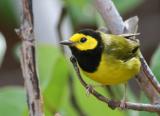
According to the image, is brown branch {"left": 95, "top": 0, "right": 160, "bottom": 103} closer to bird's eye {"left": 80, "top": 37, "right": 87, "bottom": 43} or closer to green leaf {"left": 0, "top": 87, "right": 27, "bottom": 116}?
bird's eye {"left": 80, "top": 37, "right": 87, "bottom": 43}

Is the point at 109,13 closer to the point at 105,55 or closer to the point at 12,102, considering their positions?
the point at 105,55

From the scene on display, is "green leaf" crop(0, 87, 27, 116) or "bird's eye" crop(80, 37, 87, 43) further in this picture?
"green leaf" crop(0, 87, 27, 116)

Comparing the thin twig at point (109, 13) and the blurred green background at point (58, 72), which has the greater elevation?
the thin twig at point (109, 13)

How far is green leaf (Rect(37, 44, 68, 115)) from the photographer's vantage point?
1715 millimetres

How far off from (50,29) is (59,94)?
1.97 ft

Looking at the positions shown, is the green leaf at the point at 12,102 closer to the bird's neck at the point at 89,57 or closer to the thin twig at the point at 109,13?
the bird's neck at the point at 89,57

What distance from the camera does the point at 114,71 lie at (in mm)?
1623

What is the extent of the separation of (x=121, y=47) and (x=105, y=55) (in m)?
0.07

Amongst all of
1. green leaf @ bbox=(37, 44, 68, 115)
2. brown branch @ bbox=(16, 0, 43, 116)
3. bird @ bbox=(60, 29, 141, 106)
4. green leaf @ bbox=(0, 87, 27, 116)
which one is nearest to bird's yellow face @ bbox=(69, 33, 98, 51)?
bird @ bbox=(60, 29, 141, 106)

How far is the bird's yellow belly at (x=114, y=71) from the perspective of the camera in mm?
1587

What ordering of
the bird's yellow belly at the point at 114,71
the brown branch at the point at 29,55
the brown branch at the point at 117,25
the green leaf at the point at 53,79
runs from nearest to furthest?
the brown branch at the point at 29,55 < the brown branch at the point at 117,25 < the bird's yellow belly at the point at 114,71 < the green leaf at the point at 53,79

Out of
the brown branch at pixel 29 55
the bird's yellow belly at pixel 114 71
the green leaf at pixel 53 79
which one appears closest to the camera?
the brown branch at pixel 29 55

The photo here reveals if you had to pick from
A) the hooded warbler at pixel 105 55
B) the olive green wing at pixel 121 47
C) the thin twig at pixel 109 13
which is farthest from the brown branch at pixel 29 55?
the olive green wing at pixel 121 47

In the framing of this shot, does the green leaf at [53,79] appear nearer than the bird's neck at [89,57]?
No
